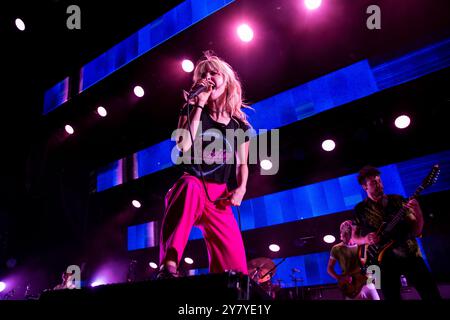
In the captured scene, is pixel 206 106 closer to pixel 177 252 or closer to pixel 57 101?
pixel 177 252

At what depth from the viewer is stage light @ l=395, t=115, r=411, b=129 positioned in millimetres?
3614

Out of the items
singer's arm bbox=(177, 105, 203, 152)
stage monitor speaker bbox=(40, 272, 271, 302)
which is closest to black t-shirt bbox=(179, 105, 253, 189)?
singer's arm bbox=(177, 105, 203, 152)

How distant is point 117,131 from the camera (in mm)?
5492

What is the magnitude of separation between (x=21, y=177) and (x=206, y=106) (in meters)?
6.30

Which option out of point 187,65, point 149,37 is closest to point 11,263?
point 149,37

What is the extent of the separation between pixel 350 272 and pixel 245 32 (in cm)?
341

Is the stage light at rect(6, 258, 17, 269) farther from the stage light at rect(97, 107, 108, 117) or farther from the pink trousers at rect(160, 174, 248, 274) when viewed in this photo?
the pink trousers at rect(160, 174, 248, 274)

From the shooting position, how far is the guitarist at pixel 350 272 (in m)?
3.98

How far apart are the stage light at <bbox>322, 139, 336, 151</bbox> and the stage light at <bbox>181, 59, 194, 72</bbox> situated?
2052 mm

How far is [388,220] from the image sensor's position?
298 cm

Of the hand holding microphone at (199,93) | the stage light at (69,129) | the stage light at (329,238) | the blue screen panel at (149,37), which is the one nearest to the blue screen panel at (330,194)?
the stage light at (329,238)

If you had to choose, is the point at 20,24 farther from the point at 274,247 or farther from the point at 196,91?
the point at 274,247

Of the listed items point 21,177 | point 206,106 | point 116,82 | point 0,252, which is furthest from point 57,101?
point 206,106
